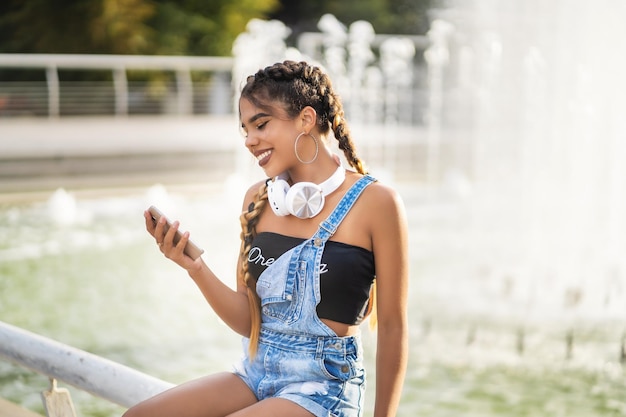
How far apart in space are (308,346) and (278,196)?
32 cm

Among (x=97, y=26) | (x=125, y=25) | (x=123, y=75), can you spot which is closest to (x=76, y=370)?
(x=123, y=75)

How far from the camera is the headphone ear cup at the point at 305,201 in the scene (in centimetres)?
205

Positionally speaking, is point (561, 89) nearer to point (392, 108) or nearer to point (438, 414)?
point (438, 414)

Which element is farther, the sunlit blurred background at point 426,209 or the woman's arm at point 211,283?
the sunlit blurred background at point 426,209

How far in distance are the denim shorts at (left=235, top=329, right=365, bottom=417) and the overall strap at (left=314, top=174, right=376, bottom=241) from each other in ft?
0.72

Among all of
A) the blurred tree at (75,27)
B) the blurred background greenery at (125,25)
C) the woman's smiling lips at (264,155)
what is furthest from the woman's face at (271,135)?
the blurred tree at (75,27)

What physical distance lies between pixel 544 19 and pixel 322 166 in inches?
295

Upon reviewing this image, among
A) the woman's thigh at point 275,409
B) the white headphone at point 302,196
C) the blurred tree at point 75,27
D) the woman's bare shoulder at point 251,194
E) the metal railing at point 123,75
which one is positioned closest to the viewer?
the woman's thigh at point 275,409

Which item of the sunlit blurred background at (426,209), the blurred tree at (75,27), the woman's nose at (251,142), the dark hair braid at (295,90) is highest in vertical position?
the blurred tree at (75,27)

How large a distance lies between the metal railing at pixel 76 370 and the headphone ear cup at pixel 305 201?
0.55m

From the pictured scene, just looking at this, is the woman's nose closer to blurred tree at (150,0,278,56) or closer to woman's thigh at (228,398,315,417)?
woman's thigh at (228,398,315,417)

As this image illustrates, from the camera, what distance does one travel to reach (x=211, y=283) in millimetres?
2133

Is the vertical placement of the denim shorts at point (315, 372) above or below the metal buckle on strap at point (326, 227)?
below

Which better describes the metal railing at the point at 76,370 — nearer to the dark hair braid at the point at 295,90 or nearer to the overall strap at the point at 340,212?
the overall strap at the point at 340,212
